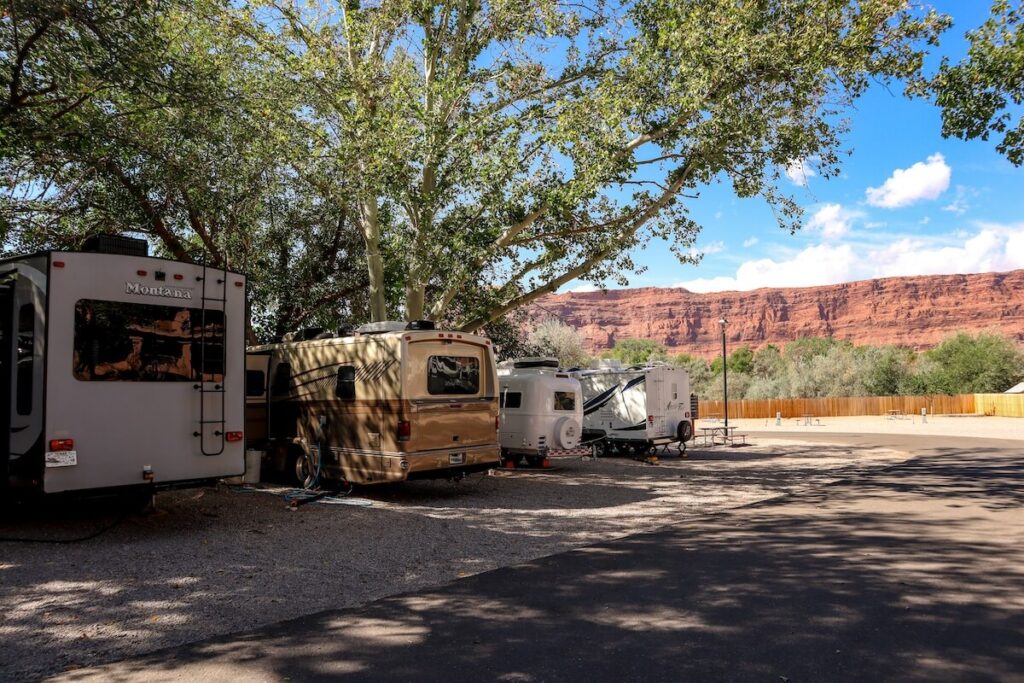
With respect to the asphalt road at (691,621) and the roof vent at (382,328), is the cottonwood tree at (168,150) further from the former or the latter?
the asphalt road at (691,621)

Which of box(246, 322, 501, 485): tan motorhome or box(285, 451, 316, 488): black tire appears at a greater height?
box(246, 322, 501, 485): tan motorhome

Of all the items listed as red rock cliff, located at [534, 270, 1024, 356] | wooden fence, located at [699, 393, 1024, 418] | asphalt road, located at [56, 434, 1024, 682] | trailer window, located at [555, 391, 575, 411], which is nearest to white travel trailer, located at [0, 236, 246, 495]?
asphalt road, located at [56, 434, 1024, 682]

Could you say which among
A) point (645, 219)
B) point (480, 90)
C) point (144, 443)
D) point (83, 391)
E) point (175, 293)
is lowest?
point (144, 443)

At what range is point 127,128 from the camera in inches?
551

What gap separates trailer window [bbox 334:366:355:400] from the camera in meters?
12.2

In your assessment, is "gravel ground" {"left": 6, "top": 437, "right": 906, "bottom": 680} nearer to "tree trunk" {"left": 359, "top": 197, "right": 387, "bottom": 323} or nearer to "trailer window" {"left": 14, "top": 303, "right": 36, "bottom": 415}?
"trailer window" {"left": 14, "top": 303, "right": 36, "bottom": 415}

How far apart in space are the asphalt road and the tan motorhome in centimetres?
393

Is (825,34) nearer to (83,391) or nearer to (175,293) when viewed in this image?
(175,293)

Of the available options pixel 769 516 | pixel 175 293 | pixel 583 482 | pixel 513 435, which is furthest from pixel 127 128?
pixel 769 516

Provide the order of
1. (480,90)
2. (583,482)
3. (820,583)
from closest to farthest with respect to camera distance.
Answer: (820,583)
(583,482)
(480,90)

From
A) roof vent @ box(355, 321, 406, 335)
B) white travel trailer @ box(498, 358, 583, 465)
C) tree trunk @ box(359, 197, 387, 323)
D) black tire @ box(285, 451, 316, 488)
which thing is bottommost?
black tire @ box(285, 451, 316, 488)

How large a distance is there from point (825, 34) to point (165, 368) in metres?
14.2

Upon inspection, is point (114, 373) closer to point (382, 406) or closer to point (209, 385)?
point (209, 385)

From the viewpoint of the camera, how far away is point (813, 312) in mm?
156875
